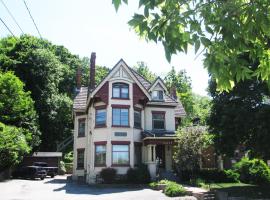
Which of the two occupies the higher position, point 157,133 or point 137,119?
point 137,119

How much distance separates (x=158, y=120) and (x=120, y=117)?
5842mm

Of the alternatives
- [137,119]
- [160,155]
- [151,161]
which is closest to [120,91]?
[137,119]

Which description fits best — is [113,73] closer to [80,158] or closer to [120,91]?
[120,91]

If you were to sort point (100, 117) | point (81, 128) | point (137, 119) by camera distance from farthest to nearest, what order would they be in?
point (81, 128), point (137, 119), point (100, 117)

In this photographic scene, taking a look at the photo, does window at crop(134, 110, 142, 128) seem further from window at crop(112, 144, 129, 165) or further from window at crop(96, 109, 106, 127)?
window at crop(96, 109, 106, 127)

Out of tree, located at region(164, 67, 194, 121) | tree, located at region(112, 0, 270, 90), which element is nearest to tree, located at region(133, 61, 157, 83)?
tree, located at region(164, 67, 194, 121)

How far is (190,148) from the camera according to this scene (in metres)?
33.5

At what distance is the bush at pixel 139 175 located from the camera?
33.9 m

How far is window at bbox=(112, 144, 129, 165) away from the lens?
1396 inches

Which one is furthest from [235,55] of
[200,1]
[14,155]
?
[14,155]

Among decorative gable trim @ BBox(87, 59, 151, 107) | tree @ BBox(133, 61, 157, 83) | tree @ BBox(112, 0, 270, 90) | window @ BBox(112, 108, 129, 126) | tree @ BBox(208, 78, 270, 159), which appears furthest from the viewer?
tree @ BBox(133, 61, 157, 83)

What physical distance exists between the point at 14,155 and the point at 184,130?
1806 centimetres

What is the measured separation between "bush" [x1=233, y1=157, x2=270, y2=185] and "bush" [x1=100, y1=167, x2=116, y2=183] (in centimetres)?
1262

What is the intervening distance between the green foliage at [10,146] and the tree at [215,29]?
118 ft
